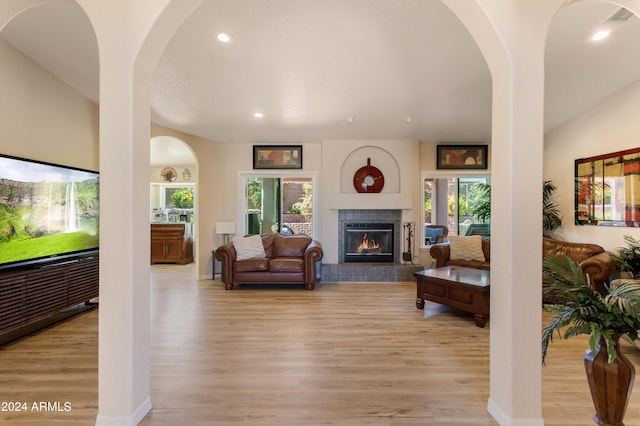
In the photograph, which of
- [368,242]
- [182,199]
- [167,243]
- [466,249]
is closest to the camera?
[466,249]

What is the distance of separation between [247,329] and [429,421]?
2.00 m

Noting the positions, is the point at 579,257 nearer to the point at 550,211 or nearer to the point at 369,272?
the point at 550,211

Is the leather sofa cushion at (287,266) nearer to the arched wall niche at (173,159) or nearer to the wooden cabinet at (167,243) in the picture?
the arched wall niche at (173,159)

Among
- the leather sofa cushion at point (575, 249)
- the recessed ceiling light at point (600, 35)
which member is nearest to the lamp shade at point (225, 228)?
the leather sofa cushion at point (575, 249)

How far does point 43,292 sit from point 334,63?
3.81 metres

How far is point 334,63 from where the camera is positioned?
10.1 ft

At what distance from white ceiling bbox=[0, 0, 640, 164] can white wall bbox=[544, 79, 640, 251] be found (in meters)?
0.21

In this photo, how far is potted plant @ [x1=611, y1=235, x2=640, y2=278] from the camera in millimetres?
3459

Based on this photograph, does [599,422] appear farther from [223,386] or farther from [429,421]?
[223,386]

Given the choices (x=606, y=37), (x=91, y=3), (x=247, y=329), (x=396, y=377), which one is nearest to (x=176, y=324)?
(x=247, y=329)

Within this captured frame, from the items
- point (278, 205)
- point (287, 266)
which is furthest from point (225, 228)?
point (287, 266)

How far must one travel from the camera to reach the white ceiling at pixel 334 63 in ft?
7.95

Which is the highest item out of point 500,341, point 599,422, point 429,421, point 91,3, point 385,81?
point 385,81

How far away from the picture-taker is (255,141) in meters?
5.76
